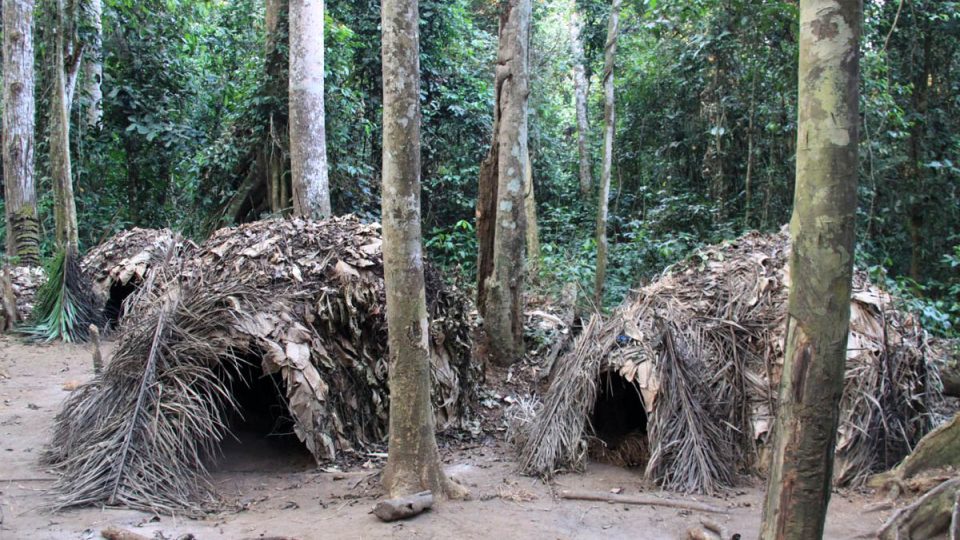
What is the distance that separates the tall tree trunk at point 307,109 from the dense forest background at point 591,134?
143 centimetres

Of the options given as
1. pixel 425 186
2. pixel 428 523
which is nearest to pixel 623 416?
pixel 428 523

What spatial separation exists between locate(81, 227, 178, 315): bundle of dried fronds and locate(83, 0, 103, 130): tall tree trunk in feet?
18.0

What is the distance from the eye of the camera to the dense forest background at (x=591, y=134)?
1180 centimetres

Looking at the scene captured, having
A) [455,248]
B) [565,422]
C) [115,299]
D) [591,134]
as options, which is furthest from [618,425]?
[591,134]

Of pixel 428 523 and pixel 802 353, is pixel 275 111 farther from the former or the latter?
pixel 802 353

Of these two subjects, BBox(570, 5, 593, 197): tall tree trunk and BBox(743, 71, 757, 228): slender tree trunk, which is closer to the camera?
BBox(743, 71, 757, 228): slender tree trunk

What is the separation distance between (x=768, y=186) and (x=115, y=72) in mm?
13868

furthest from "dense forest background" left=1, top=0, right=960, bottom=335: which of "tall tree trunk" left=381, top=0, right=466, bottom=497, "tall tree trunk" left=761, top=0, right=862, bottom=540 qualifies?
"tall tree trunk" left=761, top=0, right=862, bottom=540

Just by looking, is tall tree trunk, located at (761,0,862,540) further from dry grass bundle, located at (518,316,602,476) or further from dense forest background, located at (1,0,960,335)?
dense forest background, located at (1,0,960,335)

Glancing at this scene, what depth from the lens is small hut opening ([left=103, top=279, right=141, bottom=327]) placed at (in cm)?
1070

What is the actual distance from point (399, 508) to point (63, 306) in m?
7.11

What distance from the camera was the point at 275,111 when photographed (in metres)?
12.6

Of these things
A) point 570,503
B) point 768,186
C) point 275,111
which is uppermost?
point 275,111

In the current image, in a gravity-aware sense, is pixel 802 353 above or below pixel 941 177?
below
